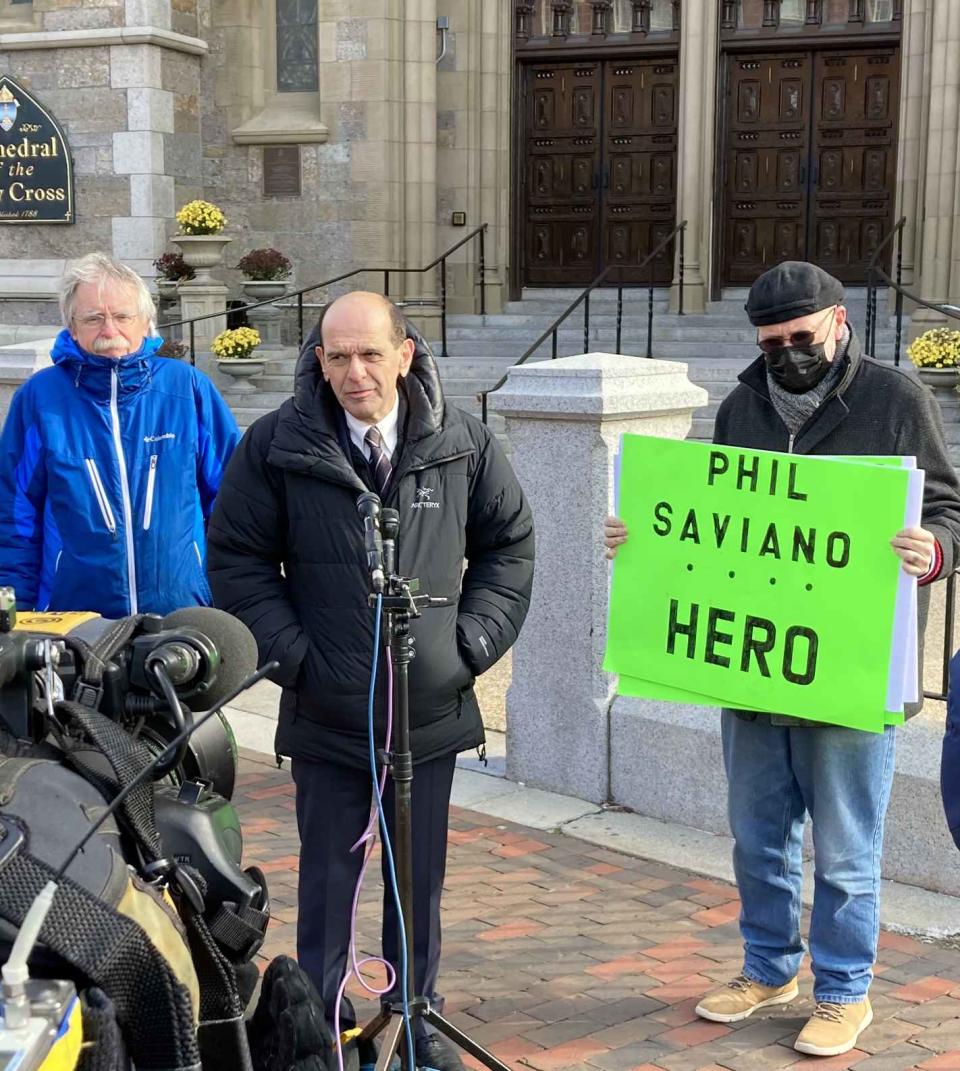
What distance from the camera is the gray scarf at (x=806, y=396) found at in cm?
381

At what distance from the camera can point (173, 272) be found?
16453 mm

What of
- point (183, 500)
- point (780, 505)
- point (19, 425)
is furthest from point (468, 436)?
point (19, 425)

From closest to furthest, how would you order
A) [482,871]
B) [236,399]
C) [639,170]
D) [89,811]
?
[89,811] → [482,871] → [236,399] → [639,170]

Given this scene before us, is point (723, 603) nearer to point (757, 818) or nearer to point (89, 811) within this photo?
point (757, 818)

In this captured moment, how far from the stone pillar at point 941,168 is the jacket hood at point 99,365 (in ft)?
35.4

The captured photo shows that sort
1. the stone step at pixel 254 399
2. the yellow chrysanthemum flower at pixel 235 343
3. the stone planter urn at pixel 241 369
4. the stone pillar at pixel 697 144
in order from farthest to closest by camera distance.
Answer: the stone pillar at pixel 697 144 → the stone planter urn at pixel 241 369 → the yellow chrysanthemum flower at pixel 235 343 → the stone step at pixel 254 399

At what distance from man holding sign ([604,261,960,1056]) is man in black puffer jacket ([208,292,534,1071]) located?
→ 2.20 feet

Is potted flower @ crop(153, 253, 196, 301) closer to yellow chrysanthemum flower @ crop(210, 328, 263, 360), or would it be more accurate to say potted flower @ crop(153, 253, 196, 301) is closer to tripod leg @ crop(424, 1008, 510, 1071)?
yellow chrysanthemum flower @ crop(210, 328, 263, 360)

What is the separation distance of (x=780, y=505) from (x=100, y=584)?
1.95m

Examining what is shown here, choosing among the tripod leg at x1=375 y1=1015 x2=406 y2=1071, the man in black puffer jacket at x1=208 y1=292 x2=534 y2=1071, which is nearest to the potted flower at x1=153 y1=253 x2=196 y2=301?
the man in black puffer jacket at x1=208 y1=292 x2=534 y2=1071

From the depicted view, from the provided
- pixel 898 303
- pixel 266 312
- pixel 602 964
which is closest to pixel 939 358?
pixel 898 303

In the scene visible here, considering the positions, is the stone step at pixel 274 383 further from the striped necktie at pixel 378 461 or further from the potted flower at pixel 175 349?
the striped necktie at pixel 378 461

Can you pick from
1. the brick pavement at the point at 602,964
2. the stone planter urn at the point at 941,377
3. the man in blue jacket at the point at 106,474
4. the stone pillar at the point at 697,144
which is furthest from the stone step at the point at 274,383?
the man in blue jacket at the point at 106,474

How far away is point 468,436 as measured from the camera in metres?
3.70
